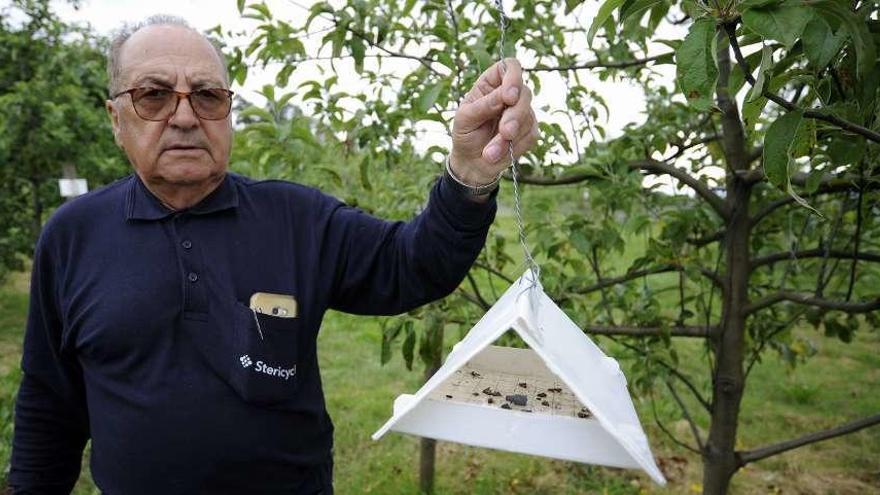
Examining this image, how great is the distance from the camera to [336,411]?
4422mm

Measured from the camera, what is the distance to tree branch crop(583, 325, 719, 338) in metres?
2.19

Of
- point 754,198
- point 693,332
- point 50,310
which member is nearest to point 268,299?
point 50,310

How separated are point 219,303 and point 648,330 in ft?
4.63

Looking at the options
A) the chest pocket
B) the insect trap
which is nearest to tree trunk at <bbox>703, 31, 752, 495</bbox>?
the insect trap

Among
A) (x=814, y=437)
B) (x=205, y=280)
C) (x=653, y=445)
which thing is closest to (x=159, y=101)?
(x=205, y=280)

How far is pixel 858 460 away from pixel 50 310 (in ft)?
13.5

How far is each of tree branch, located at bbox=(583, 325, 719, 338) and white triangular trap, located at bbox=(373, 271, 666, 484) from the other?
894 mm

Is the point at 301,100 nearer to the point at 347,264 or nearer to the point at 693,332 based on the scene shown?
the point at 347,264

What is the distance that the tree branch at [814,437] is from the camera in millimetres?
1891

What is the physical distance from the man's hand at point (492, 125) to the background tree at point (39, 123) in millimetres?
5485

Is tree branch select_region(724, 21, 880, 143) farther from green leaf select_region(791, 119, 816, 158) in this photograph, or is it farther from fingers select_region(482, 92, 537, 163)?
fingers select_region(482, 92, 537, 163)

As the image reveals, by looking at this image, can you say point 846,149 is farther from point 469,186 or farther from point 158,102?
point 158,102

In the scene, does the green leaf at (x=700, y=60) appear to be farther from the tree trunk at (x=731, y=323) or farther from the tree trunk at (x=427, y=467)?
the tree trunk at (x=427, y=467)

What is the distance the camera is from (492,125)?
1.34 metres
